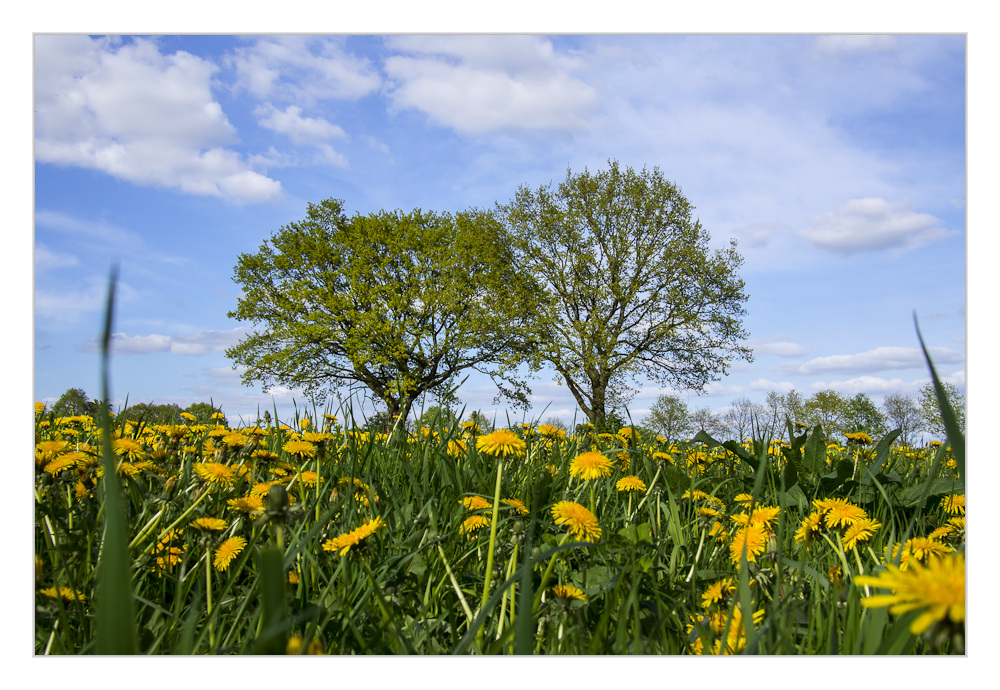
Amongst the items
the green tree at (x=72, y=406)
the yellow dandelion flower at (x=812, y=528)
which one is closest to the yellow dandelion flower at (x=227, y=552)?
the yellow dandelion flower at (x=812, y=528)

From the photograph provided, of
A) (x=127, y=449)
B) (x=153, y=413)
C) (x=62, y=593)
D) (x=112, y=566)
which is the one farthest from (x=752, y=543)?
(x=153, y=413)

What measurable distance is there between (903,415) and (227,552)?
224 inches

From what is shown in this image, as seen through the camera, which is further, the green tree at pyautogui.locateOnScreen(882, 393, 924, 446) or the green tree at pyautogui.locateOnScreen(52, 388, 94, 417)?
the green tree at pyautogui.locateOnScreen(882, 393, 924, 446)

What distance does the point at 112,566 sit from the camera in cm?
78

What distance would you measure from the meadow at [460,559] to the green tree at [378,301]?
725 inches

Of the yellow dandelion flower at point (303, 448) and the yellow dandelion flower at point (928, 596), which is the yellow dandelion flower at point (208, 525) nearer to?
the yellow dandelion flower at point (303, 448)

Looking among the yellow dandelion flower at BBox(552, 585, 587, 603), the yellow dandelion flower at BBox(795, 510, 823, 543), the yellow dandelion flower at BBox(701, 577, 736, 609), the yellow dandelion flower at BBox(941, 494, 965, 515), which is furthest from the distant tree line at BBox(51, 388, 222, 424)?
the yellow dandelion flower at BBox(941, 494, 965, 515)

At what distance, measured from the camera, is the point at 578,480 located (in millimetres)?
2441

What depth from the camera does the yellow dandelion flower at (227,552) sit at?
154cm

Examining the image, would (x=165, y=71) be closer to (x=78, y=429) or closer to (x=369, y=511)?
(x=369, y=511)

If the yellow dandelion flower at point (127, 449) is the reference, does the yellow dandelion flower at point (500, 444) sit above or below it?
above

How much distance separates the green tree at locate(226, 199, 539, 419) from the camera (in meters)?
21.0

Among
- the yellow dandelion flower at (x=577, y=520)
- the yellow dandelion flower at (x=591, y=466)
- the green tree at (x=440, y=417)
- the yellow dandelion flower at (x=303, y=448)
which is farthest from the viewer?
the green tree at (x=440, y=417)

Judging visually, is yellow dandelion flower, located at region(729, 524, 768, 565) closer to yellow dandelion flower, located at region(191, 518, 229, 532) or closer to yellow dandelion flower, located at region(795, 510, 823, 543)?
yellow dandelion flower, located at region(795, 510, 823, 543)
